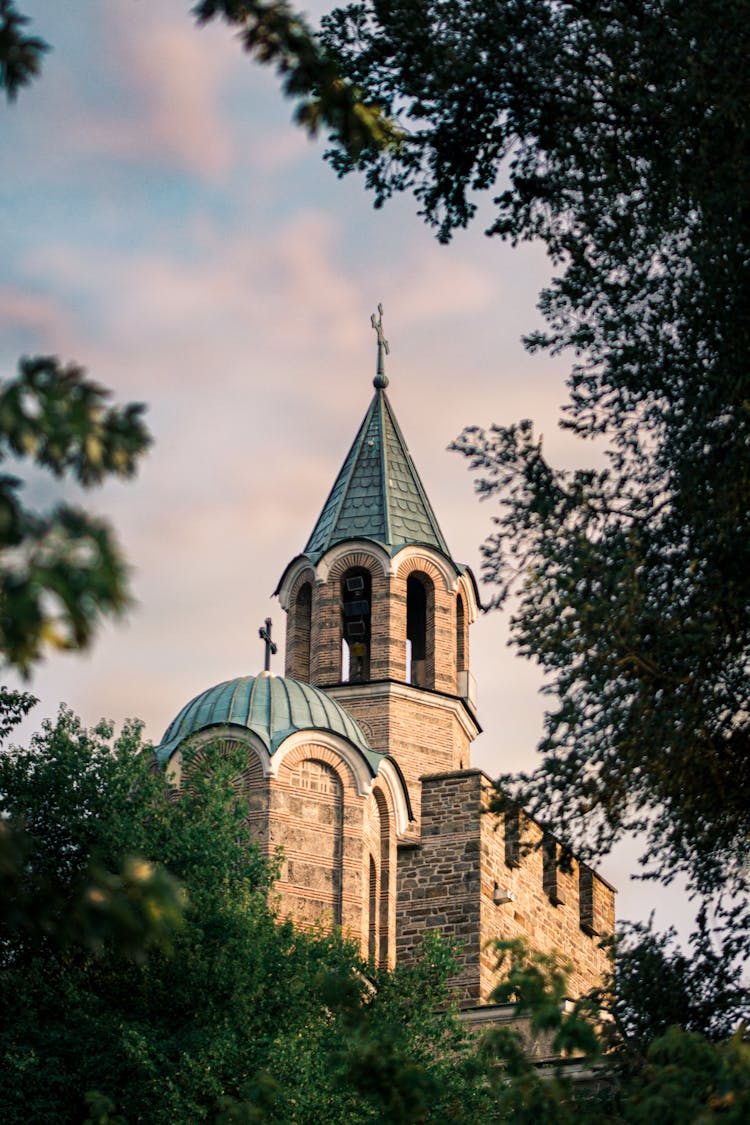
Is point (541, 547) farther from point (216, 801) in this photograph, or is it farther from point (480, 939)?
point (480, 939)

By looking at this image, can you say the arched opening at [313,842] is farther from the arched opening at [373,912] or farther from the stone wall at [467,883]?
the stone wall at [467,883]

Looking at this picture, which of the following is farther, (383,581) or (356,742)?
(383,581)

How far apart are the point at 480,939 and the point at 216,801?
5630mm

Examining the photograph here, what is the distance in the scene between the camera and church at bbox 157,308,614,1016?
22.2 m

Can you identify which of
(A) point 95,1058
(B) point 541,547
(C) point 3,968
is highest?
(B) point 541,547

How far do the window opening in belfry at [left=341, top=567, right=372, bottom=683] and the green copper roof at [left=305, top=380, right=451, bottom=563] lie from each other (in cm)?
64

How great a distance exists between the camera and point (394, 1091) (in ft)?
29.9

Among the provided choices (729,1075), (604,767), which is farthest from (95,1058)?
(729,1075)

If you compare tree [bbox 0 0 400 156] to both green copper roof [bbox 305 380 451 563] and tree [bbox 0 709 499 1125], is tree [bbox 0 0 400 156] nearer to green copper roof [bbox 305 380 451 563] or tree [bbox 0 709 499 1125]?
tree [bbox 0 709 499 1125]

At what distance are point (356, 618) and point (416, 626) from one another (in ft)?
4.01

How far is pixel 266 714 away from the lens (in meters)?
23.2

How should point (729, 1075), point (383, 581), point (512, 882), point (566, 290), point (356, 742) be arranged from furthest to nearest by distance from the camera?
point (383, 581)
point (512, 882)
point (356, 742)
point (566, 290)
point (729, 1075)

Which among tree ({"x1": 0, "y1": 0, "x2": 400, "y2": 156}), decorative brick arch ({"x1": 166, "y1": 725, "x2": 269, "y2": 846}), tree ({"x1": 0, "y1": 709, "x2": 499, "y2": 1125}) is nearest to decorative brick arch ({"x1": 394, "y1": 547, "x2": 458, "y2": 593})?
decorative brick arch ({"x1": 166, "y1": 725, "x2": 269, "y2": 846})

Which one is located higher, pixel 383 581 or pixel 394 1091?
pixel 383 581
